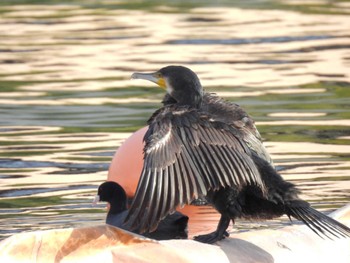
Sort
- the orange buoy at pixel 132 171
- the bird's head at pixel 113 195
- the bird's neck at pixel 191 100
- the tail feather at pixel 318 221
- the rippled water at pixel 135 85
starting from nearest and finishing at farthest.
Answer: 1. the tail feather at pixel 318 221
2. the bird's neck at pixel 191 100
3. the bird's head at pixel 113 195
4. the orange buoy at pixel 132 171
5. the rippled water at pixel 135 85

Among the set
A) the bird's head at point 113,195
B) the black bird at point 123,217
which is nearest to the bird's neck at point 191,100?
the black bird at point 123,217

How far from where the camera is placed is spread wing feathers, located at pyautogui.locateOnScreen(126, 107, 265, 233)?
672cm

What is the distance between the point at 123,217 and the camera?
8297 mm

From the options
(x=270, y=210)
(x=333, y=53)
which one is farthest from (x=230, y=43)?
(x=270, y=210)

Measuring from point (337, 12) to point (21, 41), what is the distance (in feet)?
16.9

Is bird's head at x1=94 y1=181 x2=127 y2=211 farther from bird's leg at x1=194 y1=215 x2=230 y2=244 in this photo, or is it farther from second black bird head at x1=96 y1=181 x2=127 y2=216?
bird's leg at x1=194 y1=215 x2=230 y2=244

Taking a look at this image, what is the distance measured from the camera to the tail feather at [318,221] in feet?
23.7

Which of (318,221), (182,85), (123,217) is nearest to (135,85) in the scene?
(123,217)

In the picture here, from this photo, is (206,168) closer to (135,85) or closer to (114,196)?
(114,196)

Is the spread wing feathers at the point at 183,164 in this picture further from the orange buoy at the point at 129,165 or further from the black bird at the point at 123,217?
the orange buoy at the point at 129,165

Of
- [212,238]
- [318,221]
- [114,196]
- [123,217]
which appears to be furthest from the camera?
[114,196]

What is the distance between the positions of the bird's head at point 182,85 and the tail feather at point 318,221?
34.4 inches

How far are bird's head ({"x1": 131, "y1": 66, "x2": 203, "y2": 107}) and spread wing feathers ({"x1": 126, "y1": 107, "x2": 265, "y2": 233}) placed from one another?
1.09ft

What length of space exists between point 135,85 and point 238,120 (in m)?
7.22
